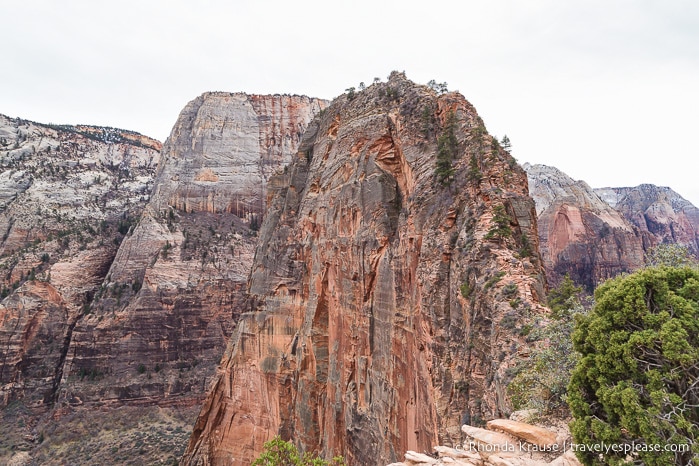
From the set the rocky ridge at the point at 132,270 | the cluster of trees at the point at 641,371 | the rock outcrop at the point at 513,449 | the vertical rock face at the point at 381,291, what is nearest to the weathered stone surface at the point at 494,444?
the rock outcrop at the point at 513,449

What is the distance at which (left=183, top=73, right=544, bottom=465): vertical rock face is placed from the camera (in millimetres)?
15055

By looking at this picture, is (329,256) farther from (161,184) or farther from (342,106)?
(161,184)

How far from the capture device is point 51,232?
75.5m

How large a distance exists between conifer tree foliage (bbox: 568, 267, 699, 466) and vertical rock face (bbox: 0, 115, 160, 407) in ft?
239

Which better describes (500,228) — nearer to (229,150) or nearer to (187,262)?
(187,262)

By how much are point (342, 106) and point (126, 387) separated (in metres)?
51.9

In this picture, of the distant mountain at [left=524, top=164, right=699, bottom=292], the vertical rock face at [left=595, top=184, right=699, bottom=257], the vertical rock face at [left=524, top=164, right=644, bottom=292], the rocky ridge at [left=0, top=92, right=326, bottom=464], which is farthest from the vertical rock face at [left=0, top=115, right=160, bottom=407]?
the vertical rock face at [left=595, top=184, right=699, bottom=257]

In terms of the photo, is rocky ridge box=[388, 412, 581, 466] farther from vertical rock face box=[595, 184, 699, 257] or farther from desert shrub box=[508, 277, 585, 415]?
vertical rock face box=[595, 184, 699, 257]

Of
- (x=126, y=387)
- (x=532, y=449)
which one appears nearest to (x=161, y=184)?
(x=126, y=387)

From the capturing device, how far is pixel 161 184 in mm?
79438

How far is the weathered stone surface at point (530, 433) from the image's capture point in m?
8.41

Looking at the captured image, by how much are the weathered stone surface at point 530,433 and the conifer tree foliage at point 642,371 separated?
126 cm

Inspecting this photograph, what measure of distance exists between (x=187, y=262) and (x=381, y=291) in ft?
181

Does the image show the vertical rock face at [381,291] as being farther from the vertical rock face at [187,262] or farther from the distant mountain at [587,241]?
the distant mountain at [587,241]
